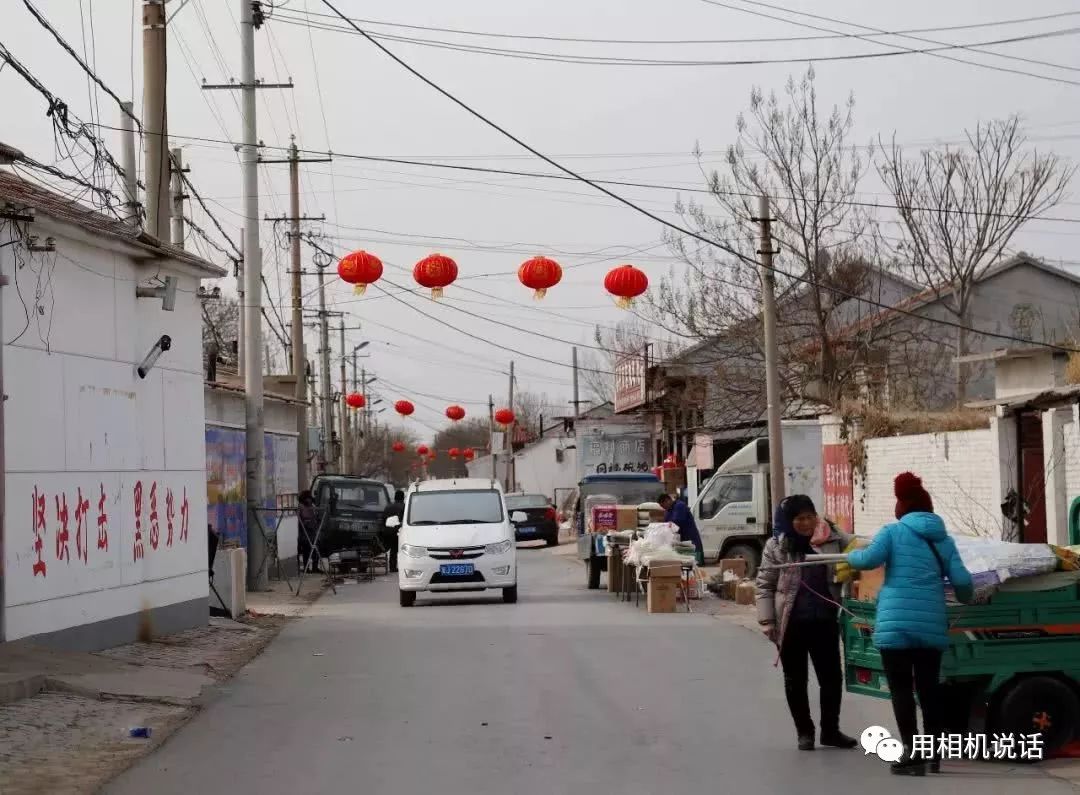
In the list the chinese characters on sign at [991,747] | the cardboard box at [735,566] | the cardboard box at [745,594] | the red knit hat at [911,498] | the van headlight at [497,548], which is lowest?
the cardboard box at [745,594]

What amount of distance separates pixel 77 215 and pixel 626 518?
12875 millimetres

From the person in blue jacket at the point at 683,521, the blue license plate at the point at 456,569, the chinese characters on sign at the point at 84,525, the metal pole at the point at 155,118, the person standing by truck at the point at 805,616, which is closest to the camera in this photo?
the person standing by truck at the point at 805,616

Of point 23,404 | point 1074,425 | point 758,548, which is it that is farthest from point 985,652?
point 758,548

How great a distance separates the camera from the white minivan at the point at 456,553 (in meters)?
23.8

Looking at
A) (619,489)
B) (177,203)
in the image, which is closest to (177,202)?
(177,203)

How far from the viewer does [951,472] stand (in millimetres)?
24781

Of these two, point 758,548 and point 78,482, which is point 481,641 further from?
point 758,548

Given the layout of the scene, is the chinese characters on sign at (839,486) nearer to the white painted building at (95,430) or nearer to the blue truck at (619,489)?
the blue truck at (619,489)

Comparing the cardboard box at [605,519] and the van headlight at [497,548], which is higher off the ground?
the cardboard box at [605,519]

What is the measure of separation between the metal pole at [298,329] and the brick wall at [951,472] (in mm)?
15605

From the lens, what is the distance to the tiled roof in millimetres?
15242

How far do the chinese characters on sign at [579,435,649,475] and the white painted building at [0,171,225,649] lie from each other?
4575 cm

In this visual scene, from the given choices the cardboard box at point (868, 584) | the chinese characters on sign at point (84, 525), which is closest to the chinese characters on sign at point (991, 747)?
the cardboard box at point (868, 584)

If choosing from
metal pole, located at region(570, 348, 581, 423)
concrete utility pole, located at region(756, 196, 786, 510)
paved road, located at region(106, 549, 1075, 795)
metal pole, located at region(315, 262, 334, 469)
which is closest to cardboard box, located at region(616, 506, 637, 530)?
concrete utility pole, located at region(756, 196, 786, 510)
